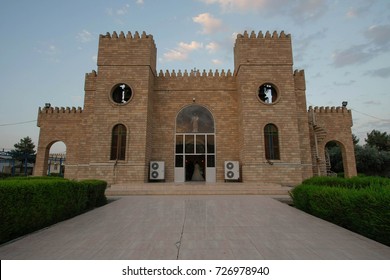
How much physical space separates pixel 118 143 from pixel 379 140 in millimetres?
47970

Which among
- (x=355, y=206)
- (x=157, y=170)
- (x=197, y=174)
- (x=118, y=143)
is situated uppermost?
(x=118, y=143)

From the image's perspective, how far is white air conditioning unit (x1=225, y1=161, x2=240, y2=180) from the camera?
16.0 meters

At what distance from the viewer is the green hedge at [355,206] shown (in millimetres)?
4340

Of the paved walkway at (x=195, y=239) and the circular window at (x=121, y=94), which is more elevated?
the circular window at (x=121, y=94)

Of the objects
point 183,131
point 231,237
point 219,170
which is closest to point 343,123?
point 219,170

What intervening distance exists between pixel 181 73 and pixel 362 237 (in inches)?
653

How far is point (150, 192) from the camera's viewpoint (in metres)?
12.0

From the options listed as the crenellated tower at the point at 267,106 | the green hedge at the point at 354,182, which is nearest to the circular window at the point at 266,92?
the crenellated tower at the point at 267,106

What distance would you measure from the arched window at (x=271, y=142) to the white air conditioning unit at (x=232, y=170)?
91.7 inches

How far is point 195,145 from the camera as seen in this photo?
17438 mm

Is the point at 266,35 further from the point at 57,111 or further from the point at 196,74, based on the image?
the point at 57,111

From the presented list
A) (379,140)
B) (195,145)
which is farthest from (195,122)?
(379,140)

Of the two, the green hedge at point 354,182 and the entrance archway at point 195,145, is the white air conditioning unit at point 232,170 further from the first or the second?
the green hedge at point 354,182

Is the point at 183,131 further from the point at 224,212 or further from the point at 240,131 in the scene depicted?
the point at 224,212
